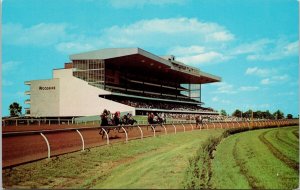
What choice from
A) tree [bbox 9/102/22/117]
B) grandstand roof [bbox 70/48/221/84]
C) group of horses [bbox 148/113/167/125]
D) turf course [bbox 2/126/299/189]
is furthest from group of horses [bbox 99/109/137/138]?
tree [bbox 9/102/22/117]

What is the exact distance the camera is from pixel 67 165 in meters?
11.7

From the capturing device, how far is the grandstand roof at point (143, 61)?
5416 centimetres

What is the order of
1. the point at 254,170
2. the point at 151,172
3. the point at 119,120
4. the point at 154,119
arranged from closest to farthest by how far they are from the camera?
the point at 151,172, the point at 254,170, the point at 119,120, the point at 154,119

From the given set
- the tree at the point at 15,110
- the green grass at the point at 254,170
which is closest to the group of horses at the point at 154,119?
the green grass at the point at 254,170

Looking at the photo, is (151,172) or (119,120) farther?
(119,120)

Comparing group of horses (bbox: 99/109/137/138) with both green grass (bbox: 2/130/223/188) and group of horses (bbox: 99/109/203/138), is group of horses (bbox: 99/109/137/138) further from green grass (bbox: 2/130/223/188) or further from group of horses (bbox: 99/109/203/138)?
green grass (bbox: 2/130/223/188)

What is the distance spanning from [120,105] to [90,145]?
3960cm

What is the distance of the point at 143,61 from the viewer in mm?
60562

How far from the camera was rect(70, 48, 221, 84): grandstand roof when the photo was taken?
5416cm

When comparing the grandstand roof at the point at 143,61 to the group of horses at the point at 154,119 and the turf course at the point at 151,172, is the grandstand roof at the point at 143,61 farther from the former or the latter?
the turf course at the point at 151,172

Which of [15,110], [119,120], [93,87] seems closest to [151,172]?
[119,120]

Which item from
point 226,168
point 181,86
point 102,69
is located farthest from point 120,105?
point 226,168

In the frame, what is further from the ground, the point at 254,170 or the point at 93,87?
the point at 93,87

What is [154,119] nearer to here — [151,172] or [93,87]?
[151,172]
